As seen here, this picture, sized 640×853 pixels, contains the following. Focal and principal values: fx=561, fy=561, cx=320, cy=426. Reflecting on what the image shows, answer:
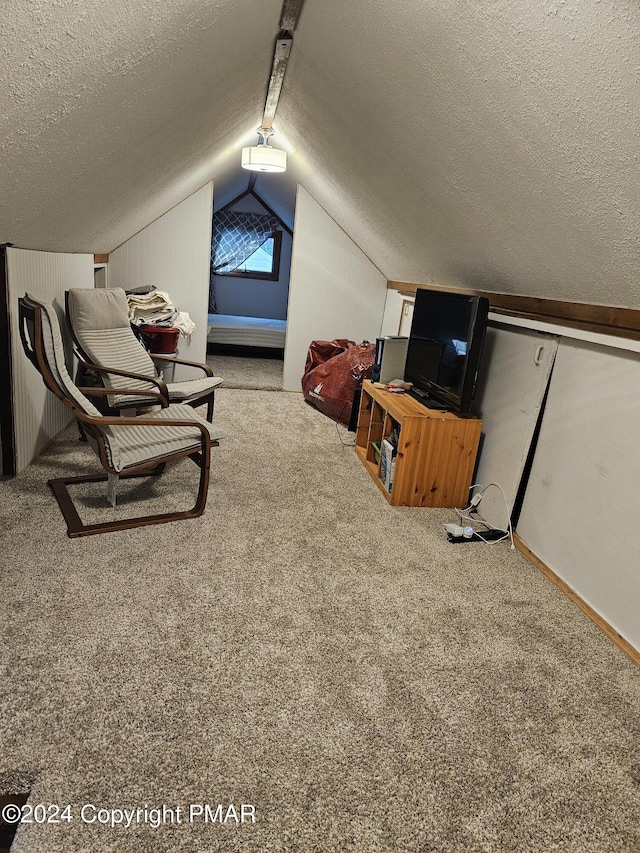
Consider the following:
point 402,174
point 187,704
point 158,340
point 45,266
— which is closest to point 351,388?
point 158,340

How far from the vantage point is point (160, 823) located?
4.38 ft

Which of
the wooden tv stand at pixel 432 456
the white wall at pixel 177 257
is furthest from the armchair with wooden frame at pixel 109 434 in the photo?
the white wall at pixel 177 257

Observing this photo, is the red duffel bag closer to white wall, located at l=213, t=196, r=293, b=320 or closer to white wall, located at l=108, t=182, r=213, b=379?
white wall, located at l=108, t=182, r=213, b=379

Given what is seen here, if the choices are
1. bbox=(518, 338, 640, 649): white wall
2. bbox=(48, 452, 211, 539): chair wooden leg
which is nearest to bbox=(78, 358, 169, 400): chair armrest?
bbox=(48, 452, 211, 539): chair wooden leg

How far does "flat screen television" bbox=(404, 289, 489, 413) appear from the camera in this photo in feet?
9.91

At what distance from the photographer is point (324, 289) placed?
5488 millimetres

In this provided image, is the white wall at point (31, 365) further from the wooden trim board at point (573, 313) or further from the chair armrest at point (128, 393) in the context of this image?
the wooden trim board at point (573, 313)

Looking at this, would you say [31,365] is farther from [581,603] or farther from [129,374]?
[581,603]

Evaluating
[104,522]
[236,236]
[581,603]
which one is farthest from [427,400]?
[236,236]

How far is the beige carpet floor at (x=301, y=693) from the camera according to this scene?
4.56 ft

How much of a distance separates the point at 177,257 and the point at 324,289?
1.43 m

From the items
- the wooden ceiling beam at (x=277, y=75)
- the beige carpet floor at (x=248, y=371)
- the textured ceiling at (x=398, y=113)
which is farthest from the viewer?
the beige carpet floor at (x=248, y=371)

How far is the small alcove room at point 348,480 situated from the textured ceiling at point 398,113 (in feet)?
0.05

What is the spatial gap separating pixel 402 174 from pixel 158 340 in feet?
8.21
